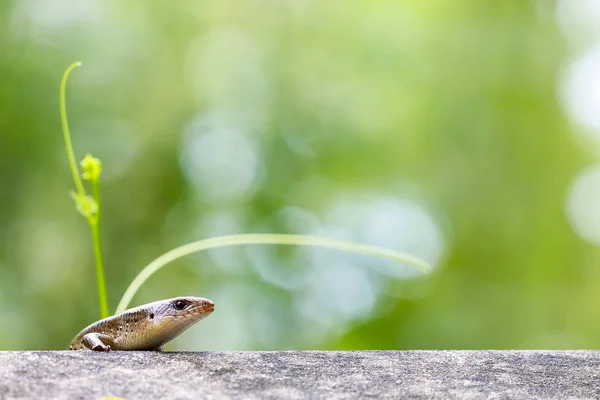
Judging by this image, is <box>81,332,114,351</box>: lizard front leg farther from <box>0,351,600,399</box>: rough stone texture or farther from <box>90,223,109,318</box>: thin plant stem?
<box>90,223,109,318</box>: thin plant stem

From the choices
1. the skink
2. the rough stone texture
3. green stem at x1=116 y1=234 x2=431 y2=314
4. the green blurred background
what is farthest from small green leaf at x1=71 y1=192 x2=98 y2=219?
the green blurred background

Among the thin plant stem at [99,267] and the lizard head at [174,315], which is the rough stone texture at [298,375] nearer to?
the lizard head at [174,315]

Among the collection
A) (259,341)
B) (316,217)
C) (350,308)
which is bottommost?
(259,341)

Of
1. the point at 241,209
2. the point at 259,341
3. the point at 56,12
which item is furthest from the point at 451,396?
the point at 56,12

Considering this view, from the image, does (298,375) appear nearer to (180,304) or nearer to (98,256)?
(180,304)

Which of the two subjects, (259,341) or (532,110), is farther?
(532,110)

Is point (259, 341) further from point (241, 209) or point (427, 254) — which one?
point (427, 254)
